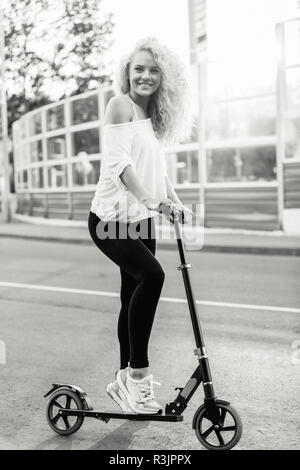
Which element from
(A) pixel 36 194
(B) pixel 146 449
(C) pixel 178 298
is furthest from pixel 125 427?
(A) pixel 36 194

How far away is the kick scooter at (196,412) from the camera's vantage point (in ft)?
10.8

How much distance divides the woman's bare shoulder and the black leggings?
50 cm

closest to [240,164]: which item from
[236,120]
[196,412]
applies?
[236,120]

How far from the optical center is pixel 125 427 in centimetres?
371

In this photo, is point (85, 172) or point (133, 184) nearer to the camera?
point (133, 184)

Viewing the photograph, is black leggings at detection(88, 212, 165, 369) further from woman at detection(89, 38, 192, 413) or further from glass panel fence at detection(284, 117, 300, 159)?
glass panel fence at detection(284, 117, 300, 159)

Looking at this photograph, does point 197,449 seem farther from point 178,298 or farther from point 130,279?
point 178,298

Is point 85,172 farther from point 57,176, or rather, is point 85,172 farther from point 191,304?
point 191,304

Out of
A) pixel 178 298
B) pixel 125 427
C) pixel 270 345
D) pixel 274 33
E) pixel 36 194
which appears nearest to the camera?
pixel 125 427

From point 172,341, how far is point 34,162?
19877mm

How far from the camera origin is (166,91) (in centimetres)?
373

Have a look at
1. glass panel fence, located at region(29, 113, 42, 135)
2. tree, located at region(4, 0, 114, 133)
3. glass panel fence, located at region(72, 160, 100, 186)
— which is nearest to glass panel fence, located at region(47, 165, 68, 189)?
glass panel fence, located at region(72, 160, 100, 186)

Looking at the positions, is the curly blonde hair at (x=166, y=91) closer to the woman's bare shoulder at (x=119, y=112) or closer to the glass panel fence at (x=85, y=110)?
the woman's bare shoulder at (x=119, y=112)

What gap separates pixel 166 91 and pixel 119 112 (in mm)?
336
